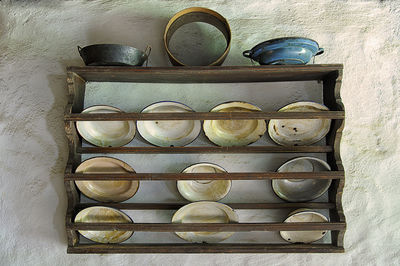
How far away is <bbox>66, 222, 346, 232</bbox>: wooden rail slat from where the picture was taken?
1.38 meters

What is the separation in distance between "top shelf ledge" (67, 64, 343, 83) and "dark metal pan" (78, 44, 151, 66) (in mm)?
24

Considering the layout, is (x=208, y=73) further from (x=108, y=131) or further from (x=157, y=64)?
(x=108, y=131)

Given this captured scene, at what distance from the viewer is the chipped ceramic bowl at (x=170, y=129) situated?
1509 millimetres

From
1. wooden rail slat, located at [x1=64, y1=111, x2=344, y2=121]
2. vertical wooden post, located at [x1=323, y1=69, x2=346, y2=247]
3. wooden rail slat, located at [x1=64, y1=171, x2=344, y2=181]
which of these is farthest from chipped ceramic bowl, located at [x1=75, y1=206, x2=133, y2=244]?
vertical wooden post, located at [x1=323, y1=69, x2=346, y2=247]

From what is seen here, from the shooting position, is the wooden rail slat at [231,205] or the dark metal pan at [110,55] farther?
the wooden rail slat at [231,205]

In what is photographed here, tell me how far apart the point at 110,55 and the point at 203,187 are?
719mm

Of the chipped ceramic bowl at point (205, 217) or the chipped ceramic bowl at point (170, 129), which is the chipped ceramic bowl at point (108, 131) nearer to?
the chipped ceramic bowl at point (170, 129)

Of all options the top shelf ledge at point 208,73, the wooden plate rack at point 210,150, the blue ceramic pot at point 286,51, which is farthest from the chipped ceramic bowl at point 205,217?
the blue ceramic pot at point 286,51

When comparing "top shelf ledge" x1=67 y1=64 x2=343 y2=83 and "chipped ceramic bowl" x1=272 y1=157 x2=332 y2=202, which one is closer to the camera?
"top shelf ledge" x1=67 y1=64 x2=343 y2=83

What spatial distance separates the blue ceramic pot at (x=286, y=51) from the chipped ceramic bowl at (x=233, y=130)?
0.25 metres

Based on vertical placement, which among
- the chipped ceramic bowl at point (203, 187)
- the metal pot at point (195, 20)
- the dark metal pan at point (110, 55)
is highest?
the metal pot at point (195, 20)

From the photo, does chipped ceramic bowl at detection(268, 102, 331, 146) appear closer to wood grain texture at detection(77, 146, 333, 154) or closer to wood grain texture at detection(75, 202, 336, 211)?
wood grain texture at detection(77, 146, 333, 154)

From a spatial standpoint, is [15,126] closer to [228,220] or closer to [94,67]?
[94,67]

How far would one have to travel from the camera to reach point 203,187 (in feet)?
5.01
